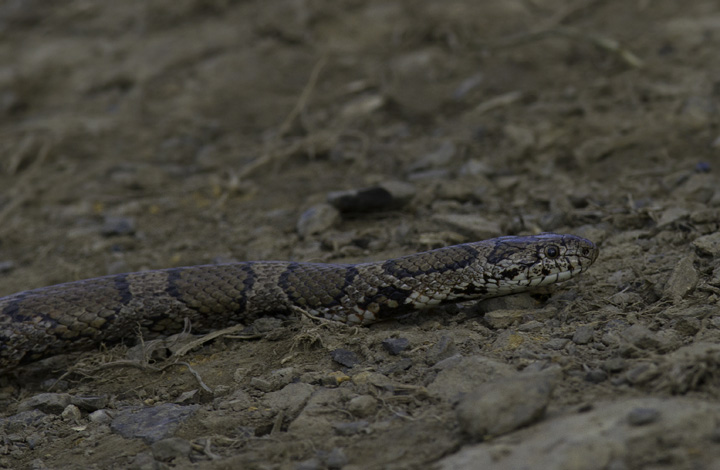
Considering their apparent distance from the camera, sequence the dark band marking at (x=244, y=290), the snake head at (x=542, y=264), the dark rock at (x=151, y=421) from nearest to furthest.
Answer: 1. the dark rock at (x=151, y=421)
2. the snake head at (x=542, y=264)
3. the dark band marking at (x=244, y=290)

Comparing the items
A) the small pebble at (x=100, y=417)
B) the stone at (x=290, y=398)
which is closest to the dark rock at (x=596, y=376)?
the stone at (x=290, y=398)

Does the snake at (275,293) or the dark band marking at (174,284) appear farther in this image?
the dark band marking at (174,284)

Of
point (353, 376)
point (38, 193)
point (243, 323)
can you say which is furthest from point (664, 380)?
point (38, 193)

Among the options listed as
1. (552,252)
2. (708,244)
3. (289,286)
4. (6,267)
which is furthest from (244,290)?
(708,244)

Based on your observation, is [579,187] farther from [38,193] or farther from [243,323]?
[38,193]

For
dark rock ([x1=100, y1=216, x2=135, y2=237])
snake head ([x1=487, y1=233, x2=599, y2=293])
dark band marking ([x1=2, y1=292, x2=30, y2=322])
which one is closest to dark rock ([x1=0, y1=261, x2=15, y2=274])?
dark rock ([x1=100, y1=216, x2=135, y2=237])

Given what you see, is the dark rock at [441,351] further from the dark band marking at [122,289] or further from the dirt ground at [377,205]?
the dark band marking at [122,289]

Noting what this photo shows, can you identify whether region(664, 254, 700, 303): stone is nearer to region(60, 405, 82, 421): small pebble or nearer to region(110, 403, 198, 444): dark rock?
region(110, 403, 198, 444): dark rock
